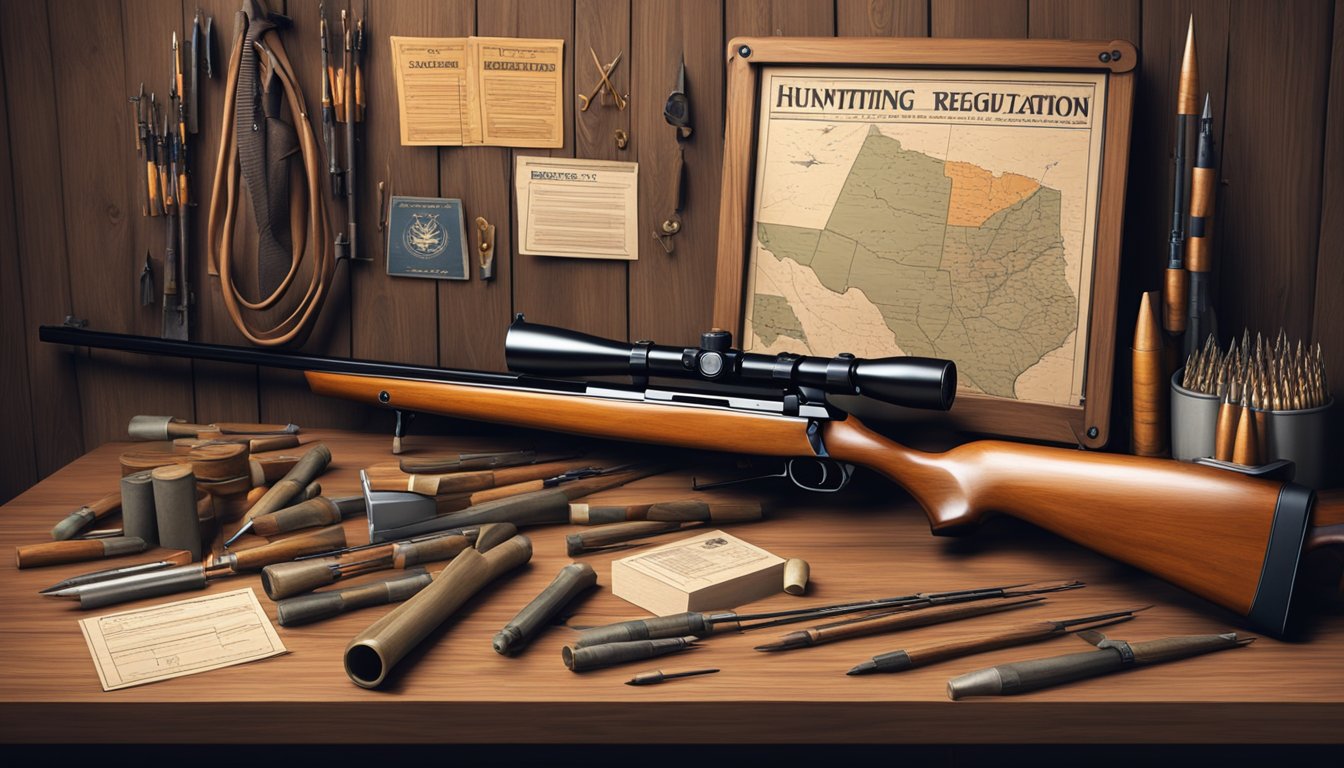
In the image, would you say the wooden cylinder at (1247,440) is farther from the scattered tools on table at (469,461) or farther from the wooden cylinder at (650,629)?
the scattered tools on table at (469,461)

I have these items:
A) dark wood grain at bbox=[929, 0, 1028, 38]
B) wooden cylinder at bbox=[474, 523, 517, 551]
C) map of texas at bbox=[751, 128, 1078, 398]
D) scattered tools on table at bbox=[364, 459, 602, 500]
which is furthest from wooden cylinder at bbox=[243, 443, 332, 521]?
dark wood grain at bbox=[929, 0, 1028, 38]

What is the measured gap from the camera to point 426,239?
194 centimetres

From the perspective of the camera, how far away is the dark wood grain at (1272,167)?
1.66 m

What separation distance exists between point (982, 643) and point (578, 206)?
1075mm

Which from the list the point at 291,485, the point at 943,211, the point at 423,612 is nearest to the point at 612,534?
the point at 423,612

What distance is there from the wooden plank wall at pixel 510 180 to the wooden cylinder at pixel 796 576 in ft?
2.14

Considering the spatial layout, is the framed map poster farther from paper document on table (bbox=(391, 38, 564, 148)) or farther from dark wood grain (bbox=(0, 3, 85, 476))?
dark wood grain (bbox=(0, 3, 85, 476))

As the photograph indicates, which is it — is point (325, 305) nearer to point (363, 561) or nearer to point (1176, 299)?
point (363, 561)

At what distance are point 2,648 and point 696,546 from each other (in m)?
0.83

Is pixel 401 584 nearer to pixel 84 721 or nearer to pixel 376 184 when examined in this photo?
pixel 84 721

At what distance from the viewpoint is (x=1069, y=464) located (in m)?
1.36

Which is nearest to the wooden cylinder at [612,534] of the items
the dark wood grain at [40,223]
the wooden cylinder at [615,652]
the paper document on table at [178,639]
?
the wooden cylinder at [615,652]

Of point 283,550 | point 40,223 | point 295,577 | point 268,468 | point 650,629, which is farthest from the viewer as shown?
point 40,223

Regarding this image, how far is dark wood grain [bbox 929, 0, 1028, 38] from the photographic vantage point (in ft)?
5.68
